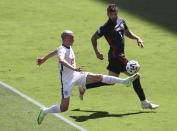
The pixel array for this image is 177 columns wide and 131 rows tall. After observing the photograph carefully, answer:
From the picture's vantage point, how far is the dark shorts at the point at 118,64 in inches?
506

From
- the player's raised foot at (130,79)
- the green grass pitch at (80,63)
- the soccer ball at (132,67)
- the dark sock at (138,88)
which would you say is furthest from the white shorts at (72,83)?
the dark sock at (138,88)

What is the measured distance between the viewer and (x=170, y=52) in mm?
17484

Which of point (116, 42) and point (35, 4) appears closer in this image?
point (116, 42)

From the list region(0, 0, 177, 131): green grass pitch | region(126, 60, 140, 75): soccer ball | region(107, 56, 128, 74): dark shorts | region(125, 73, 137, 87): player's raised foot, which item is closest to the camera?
region(125, 73, 137, 87): player's raised foot

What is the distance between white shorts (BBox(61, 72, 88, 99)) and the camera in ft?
38.8

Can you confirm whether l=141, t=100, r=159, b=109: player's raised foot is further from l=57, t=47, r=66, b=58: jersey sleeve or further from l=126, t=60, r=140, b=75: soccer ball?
l=57, t=47, r=66, b=58: jersey sleeve

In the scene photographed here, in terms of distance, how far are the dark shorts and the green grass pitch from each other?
83cm

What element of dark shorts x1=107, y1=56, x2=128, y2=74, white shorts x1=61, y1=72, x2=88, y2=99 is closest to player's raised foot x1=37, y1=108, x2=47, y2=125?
white shorts x1=61, y1=72, x2=88, y2=99

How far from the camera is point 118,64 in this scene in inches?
508

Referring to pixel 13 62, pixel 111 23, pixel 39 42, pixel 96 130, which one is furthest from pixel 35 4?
pixel 96 130

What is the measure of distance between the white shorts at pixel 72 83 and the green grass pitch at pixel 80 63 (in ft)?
A: 2.13

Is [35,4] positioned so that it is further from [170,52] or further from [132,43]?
[170,52]

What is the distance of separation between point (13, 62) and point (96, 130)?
536cm

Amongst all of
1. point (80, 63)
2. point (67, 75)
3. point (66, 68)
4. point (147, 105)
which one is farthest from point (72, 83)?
point (80, 63)
